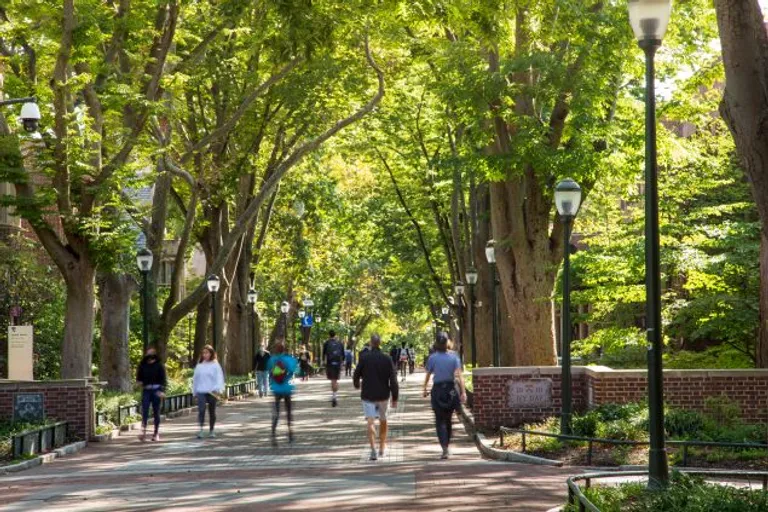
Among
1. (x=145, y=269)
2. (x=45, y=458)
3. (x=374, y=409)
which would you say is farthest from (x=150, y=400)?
(x=145, y=269)

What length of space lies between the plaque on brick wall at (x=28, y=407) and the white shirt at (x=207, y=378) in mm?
2592

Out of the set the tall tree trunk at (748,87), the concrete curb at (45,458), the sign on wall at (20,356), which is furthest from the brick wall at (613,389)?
the tall tree trunk at (748,87)

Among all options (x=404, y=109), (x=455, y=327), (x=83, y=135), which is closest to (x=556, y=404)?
(x=83, y=135)

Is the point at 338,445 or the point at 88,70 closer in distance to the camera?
the point at 338,445

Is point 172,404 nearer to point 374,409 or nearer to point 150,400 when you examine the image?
point 150,400

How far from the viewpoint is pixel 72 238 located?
2470 centimetres

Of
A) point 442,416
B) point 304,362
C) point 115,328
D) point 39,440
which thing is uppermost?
point 115,328

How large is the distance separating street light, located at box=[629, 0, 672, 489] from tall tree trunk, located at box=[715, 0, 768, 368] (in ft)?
4.13

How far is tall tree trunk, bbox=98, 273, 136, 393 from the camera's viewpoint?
29891 millimetres

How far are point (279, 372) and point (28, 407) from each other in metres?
4.30

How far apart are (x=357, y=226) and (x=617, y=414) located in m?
35.0

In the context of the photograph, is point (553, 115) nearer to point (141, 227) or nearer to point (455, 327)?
point (141, 227)

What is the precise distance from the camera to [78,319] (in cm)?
2505

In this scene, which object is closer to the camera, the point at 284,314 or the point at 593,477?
the point at 593,477
